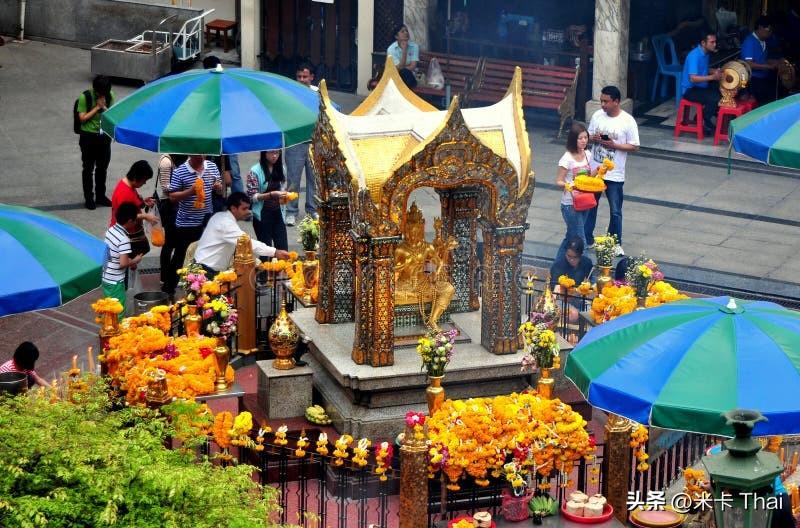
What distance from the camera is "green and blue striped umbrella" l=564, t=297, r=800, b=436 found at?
34.0ft

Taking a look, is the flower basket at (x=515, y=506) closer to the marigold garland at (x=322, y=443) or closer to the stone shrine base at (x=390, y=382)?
the marigold garland at (x=322, y=443)

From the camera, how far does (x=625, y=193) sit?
2138 centimetres

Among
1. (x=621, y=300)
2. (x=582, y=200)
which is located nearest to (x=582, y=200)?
(x=582, y=200)

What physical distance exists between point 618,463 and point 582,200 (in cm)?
583

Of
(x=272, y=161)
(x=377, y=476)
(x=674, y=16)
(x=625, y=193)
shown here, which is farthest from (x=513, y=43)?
(x=377, y=476)

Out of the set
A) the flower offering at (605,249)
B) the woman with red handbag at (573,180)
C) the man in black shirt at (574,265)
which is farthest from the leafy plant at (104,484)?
the woman with red handbag at (573,180)

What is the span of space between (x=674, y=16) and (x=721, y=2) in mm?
849

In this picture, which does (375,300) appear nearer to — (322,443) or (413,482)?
(322,443)

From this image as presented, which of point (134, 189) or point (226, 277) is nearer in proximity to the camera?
point (226, 277)

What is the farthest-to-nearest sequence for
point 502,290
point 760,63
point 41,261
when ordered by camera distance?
point 760,63, point 502,290, point 41,261

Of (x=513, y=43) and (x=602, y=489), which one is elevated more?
(x=513, y=43)

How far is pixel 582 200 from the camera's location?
17.1 meters

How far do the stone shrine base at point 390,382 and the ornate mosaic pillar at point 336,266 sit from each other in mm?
395

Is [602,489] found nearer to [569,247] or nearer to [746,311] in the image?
[746,311]
